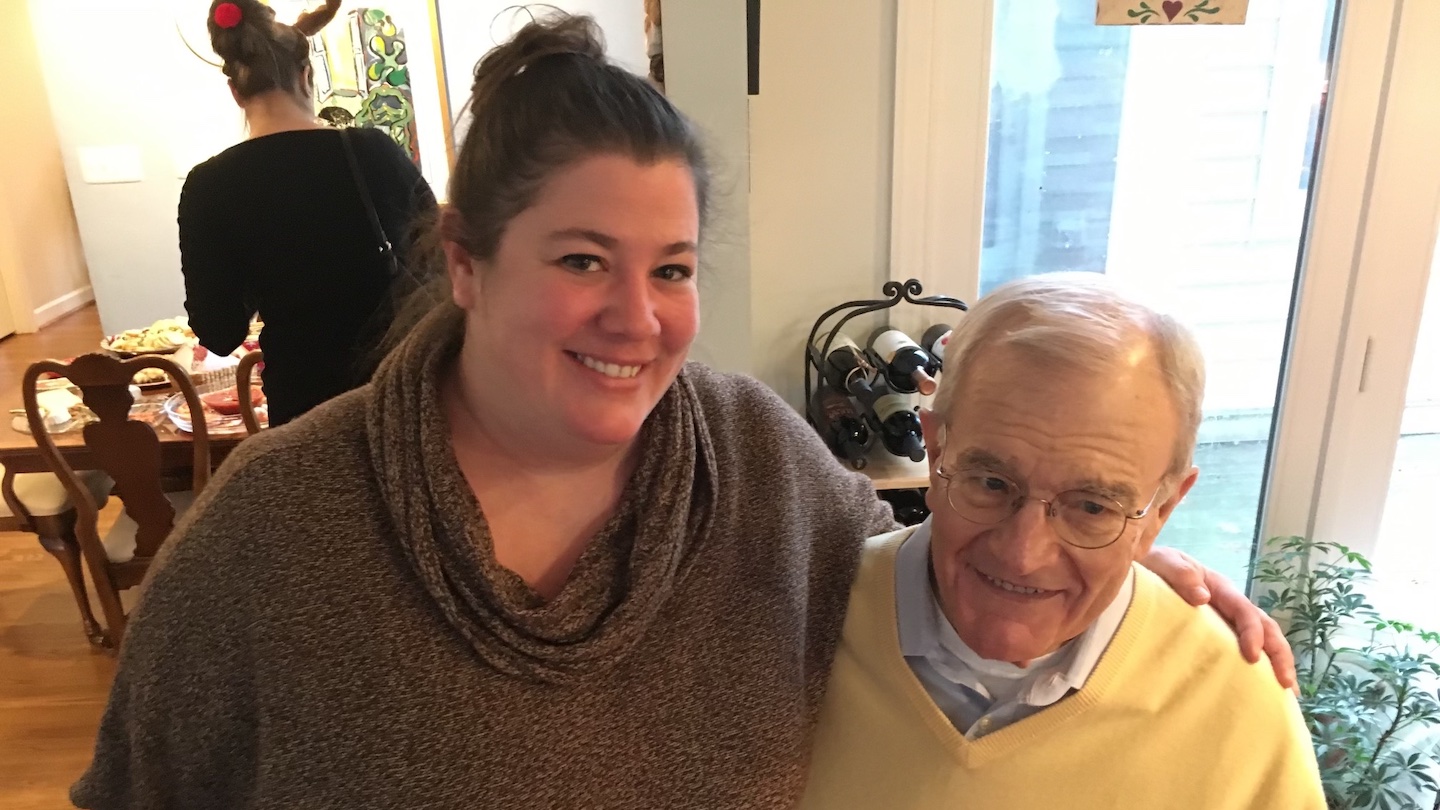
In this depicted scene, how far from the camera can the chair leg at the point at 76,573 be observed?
2.85 meters

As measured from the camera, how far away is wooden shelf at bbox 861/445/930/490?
2131 mm

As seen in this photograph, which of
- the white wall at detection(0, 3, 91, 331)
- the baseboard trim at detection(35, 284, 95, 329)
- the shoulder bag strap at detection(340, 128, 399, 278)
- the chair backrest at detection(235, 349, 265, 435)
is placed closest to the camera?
the shoulder bag strap at detection(340, 128, 399, 278)

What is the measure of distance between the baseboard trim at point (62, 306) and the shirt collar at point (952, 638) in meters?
6.42

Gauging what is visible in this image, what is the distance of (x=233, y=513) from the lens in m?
0.92

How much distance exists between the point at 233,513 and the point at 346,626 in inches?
6.4

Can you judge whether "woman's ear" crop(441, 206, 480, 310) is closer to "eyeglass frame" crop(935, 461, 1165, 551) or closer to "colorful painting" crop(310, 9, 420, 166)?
"eyeglass frame" crop(935, 461, 1165, 551)

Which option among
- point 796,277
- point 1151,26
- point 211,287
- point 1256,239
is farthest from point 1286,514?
point 211,287

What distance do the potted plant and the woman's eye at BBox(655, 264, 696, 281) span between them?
1.78 meters

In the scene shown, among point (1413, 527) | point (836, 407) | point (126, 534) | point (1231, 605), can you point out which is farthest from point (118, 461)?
point (1413, 527)

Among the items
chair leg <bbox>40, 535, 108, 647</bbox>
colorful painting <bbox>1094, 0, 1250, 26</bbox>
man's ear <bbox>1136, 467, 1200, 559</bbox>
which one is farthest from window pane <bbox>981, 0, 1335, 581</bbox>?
chair leg <bbox>40, 535, 108, 647</bbox>

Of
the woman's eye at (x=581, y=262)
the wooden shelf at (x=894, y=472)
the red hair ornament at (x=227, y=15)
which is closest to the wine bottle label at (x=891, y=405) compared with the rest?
the wooden shelf at (x=894, y=472)

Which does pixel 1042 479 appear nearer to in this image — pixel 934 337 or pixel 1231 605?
pixel 1231 605

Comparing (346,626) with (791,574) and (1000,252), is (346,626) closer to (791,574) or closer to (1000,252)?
(791,574)

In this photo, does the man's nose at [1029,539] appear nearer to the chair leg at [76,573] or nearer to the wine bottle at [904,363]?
the wine bottle at [904,363]
